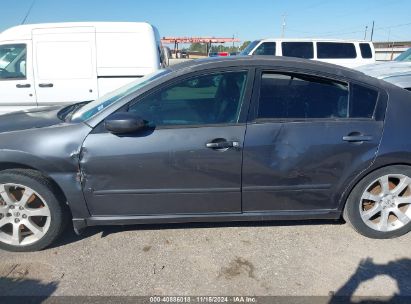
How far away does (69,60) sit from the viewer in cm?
590

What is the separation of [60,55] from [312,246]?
5.02 meters

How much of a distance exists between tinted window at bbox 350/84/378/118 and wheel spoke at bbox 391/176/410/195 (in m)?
0.66

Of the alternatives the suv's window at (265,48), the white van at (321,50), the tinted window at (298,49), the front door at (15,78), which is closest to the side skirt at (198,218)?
the front door at (15,78)

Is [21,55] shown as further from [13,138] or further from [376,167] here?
[376,167]

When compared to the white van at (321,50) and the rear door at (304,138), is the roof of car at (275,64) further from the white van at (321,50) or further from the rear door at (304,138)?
the white van at (321,50)

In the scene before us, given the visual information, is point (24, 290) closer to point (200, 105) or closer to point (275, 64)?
point (200, 105)

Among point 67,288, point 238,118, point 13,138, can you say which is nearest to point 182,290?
point 67,288

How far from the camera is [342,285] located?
8.53ft

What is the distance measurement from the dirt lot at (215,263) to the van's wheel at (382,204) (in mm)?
117

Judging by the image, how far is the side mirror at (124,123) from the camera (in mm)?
2619

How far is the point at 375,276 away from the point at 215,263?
123 cm

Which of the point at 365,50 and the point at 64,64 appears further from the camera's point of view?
the point at 365,50

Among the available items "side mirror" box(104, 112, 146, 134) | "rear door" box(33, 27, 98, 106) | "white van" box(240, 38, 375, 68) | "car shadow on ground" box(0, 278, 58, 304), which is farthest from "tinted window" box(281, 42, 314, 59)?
"car shadow on ground" box(0, 278, 58, 304)

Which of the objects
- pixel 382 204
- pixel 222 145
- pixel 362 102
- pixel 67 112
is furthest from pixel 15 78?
pixel 382 204
